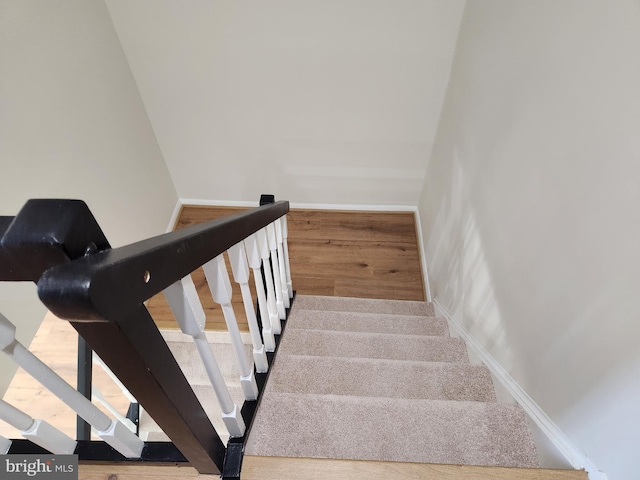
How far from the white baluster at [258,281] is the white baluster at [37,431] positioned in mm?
580

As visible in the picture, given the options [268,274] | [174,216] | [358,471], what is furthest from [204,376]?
[174,216]

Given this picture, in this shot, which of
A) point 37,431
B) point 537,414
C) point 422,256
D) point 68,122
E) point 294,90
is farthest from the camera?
point 422,256

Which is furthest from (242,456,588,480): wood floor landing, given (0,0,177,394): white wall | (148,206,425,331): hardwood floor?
(148,206,425,331): hardwood floor

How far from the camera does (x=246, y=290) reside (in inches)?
41.5

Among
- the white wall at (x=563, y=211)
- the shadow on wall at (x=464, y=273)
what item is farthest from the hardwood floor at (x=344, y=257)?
the white wall at (x=563, y=211)

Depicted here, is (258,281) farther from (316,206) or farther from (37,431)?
(316,206)

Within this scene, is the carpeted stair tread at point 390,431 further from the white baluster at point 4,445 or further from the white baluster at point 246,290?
the white baluster at point 4,445

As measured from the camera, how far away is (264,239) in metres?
1.27

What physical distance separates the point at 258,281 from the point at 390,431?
1.94ft

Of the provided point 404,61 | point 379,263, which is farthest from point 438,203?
point 404,61

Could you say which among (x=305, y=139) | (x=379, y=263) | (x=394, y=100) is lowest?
(x=379, y=263)

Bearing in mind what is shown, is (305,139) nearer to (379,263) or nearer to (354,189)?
(354,189)

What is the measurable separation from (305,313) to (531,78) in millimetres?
1442

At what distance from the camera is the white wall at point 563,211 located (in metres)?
0.84
